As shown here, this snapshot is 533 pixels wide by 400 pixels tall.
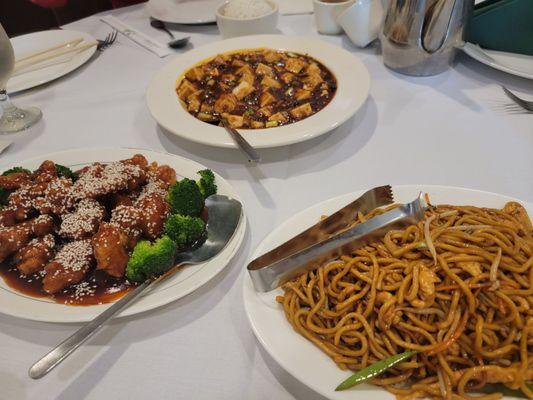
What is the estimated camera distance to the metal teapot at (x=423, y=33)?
2059 millimetres

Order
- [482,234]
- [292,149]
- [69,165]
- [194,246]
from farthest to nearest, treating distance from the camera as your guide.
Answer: [292,149]
[69,165]
[194,246]
[482,234]

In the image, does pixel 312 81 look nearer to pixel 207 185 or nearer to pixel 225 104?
pixel 225 104

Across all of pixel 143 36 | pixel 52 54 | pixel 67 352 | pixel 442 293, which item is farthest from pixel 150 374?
pixel 143 36

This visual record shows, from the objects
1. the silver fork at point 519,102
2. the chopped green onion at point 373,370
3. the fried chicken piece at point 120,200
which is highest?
the fried chicken piece at point 120,200

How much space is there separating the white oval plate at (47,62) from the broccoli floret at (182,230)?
1790mm

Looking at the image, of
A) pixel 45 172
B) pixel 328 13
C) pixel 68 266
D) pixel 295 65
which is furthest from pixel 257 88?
pixel 68 266

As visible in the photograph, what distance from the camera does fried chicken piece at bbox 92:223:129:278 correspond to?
4.20ft

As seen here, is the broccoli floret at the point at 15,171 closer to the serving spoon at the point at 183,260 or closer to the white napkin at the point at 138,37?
the serving spoon at the point at 183,260

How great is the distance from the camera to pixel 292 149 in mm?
1951

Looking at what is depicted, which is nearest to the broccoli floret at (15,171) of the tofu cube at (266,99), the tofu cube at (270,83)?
the tofu cube at (266,99)

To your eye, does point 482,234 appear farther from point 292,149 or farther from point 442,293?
point 292,149

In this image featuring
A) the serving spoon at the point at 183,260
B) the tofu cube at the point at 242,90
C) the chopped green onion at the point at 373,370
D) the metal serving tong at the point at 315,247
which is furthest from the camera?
the tofu cube at the point at 242,90

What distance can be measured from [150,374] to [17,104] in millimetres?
2097

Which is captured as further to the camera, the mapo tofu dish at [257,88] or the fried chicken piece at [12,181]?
the mapo tofu dish at [257,88]
